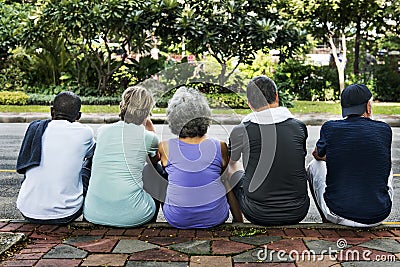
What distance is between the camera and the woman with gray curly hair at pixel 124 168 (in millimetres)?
4039

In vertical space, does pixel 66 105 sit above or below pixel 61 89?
above

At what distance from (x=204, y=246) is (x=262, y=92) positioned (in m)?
1.15

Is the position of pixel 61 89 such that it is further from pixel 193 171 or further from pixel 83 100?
pixel 193 171

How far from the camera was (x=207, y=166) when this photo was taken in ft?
13.3

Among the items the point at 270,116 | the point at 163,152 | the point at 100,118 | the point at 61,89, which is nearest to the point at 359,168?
the point at 270,116

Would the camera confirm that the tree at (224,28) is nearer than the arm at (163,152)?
No

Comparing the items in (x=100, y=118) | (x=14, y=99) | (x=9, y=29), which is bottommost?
(x=100, y=118)

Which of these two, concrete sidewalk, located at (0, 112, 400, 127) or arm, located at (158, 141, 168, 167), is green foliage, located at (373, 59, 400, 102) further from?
arm, located at (158, 141, 168, 167)

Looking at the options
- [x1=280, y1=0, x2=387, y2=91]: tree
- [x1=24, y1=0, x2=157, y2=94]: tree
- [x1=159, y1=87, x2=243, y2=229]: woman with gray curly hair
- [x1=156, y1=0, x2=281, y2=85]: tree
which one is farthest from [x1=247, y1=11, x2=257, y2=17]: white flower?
[x1=159, y1=87, x2=243, y2=229]: woman with gray curly hair

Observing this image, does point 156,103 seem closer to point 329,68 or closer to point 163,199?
point 163,199

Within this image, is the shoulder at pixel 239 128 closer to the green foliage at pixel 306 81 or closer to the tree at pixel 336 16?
the tree at pixel 336 16

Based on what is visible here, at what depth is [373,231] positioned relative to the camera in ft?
13.3

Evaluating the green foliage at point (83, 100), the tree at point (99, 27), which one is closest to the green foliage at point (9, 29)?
the tree at point (99, 27)

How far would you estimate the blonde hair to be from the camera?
4066mm
